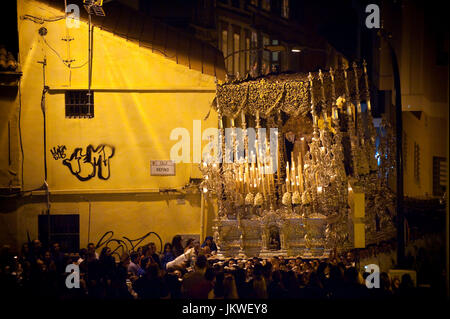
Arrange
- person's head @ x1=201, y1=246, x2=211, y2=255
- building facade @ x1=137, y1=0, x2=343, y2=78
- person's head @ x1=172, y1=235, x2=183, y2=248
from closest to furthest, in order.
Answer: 1. person's head @ x1=201, y1=246, x2=211, y2=255
2. person's head @ x1=172, y1=235, x2=183, y2=248
3. building facade @ x1=137, y1=0, x2=343, y2=78

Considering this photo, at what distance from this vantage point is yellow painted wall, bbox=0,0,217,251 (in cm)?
1802

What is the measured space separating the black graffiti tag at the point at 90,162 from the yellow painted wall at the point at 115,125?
12 cm

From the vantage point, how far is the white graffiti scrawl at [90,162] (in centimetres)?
1809

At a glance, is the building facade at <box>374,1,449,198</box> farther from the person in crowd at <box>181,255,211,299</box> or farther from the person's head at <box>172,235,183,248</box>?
the person in crowd at <box>181,255,211,299</box>

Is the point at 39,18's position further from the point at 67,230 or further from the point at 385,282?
the point at 385,282

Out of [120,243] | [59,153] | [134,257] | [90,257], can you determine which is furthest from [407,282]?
[59,153]

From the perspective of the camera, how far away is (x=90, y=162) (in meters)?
18.1

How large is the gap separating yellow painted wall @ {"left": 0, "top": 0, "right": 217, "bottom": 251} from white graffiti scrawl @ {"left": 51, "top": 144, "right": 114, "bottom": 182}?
12 centimetres

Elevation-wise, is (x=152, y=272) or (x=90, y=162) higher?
(x=90, y=162)

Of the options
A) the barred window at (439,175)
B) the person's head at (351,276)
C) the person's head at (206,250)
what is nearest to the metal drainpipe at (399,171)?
the person's head at (351,276)

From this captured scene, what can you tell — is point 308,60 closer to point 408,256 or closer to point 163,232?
point 163,232

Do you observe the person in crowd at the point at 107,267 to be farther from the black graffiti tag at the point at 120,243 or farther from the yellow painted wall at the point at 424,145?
the yellow painted wall at the point at 424,145

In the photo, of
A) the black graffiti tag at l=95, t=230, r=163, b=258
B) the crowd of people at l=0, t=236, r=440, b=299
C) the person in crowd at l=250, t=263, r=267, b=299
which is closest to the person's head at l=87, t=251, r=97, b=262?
the crowd of people at l=0, t=236, r=440, b=299

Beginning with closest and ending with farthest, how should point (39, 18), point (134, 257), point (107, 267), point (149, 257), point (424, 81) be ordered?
1. point (107, 267)
2. point (149, 257)
3. point (134, 257)
4. point (424, 81)
5. point (39, 18)
